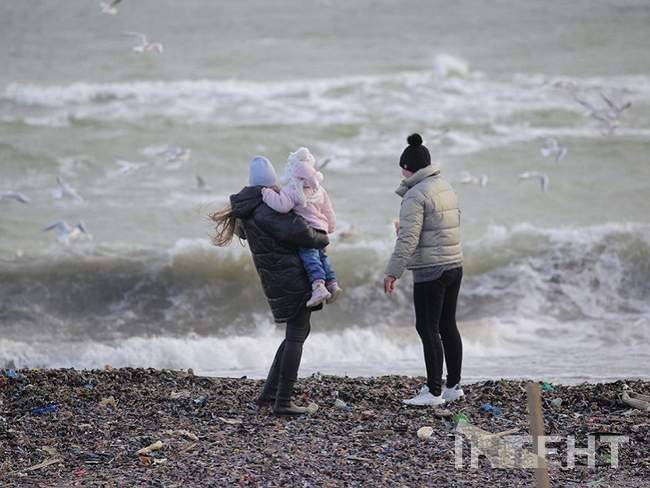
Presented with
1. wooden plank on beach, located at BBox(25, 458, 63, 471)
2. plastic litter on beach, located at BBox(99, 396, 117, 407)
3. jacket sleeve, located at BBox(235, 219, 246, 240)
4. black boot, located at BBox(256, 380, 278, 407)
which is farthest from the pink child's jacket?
wooden plank on beach, located at BBox(25, 458, 63, 471)

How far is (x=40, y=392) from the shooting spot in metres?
7.28

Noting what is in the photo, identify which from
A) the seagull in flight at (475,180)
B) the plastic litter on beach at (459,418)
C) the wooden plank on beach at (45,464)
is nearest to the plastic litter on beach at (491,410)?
the plastic litter on beach at (459,418)

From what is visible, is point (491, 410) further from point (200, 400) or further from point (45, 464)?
point (45, 464)

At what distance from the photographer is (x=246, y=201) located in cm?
658

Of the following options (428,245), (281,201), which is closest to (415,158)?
(428,245)

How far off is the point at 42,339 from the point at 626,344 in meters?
5.39

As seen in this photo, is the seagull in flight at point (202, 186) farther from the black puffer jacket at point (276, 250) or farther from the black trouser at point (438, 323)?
the black puffer jacket at point (276, 250)

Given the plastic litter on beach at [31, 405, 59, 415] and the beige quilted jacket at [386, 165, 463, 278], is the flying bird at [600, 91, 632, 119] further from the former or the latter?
the plastic litter on beach at [31, 405, 59, 415]

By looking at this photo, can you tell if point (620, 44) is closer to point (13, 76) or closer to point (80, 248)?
point (13, 76)

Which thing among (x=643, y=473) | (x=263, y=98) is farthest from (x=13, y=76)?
(x=643, y=473)

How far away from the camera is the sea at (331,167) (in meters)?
11.5

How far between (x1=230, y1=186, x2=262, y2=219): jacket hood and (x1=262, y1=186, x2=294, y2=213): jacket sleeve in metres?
0.08

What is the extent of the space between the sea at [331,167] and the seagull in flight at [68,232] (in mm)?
67

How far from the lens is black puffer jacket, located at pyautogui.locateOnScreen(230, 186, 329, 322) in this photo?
6523 mm
